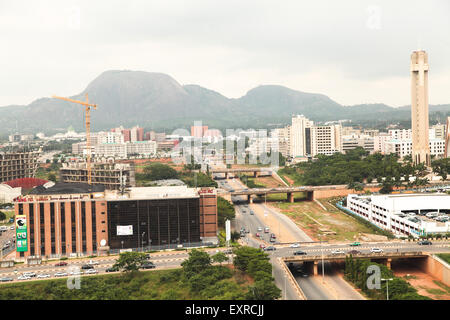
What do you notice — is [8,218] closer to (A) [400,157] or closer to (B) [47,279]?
(B) [47,279]

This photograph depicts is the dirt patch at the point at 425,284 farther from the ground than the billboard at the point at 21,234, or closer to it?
closer to it

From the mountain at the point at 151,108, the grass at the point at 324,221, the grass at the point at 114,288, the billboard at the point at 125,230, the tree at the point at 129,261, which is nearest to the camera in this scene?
the grass at the point at 114,288

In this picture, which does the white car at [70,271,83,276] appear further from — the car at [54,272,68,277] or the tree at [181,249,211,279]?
the tree at [181,249,211,279]

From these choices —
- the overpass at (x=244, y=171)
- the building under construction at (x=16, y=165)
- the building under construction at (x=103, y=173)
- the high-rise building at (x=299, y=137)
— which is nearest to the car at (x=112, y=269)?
the building under construction at (x=103, y=173)

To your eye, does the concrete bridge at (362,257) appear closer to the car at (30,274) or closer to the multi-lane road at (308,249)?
the multi-lane road at (308,249)

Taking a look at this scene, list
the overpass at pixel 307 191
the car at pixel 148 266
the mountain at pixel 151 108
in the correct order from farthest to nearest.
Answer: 1. the mountain at pixel 151 108
2. the overpass at pixel 307 191
3. the car at pixel 148 266

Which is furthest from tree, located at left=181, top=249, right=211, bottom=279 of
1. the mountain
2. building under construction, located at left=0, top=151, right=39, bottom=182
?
the mountain

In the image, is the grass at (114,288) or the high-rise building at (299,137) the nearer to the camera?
the grass at (114,288)
